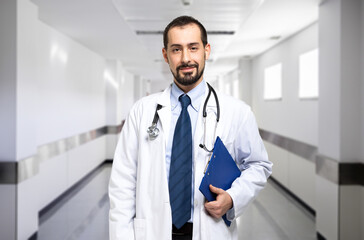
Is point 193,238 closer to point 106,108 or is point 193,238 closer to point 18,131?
point 18,131

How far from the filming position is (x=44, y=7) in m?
3.70

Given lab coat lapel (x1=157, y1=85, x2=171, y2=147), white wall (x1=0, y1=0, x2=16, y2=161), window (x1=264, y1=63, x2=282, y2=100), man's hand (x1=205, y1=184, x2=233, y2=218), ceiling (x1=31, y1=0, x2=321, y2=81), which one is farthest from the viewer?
window (x1=264, y1=63, x2=282, y2=100)

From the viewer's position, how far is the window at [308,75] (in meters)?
4.49

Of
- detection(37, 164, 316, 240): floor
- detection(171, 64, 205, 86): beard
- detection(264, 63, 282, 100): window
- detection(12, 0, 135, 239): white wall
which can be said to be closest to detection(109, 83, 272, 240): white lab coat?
detection(171, 64, 205, 86): beard

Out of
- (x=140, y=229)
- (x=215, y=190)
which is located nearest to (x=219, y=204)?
(x=215, y=190)

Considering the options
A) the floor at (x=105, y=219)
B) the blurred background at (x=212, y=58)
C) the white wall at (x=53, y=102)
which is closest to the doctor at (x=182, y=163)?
the blurred background at (x=212, y=58)

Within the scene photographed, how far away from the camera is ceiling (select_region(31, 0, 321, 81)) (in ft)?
11.5

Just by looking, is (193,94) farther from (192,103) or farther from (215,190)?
(215,190)

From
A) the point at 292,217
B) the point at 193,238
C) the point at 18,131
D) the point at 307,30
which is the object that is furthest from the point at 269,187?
the point at 193,238

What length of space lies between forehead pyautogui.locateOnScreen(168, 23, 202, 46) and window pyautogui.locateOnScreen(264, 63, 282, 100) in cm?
511

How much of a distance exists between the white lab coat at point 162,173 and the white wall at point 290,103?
11.2ft

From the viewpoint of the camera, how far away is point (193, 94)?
4.58 feet

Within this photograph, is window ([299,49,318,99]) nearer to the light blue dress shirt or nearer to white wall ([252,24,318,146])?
white wall ([252,24,318,146])

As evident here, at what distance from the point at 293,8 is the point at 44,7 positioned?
112 inches
